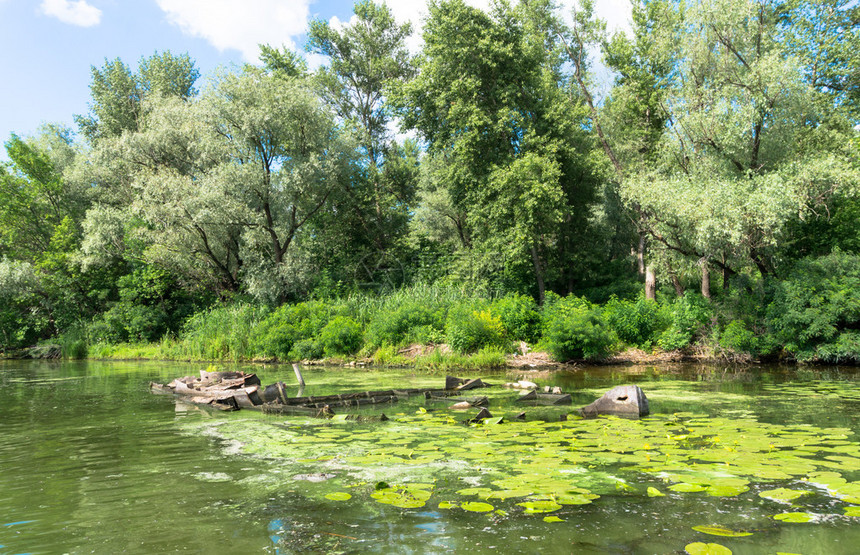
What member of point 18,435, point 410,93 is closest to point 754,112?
point 410,93

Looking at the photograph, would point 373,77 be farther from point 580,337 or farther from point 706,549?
point 706,549

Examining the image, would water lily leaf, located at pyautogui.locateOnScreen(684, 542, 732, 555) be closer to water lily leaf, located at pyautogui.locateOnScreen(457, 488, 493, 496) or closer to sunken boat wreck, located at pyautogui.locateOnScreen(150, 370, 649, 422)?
water lily leaf, located at pyautogui.locateOnScreen(457, 488, 493, 496)

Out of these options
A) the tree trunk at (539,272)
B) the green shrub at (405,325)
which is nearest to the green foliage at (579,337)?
the green shrub at (405,325)

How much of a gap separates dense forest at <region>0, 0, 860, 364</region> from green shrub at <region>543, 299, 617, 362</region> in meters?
0.09

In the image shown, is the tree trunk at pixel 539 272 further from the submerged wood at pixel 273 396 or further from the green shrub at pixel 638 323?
the submerged wood at pixel 273 396

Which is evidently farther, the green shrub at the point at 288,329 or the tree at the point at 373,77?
the tree at the point at 373,77

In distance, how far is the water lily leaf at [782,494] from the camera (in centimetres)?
392

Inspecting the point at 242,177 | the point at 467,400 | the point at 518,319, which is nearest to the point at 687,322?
the point at 518,319

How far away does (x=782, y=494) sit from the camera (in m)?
3.96

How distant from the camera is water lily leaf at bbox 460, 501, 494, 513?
152 inches

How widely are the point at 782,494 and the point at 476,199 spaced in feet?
65.8

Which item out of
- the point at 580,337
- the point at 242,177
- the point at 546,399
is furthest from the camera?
the point at 242,177

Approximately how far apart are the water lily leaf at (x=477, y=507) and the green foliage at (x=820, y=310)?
14.4 metres

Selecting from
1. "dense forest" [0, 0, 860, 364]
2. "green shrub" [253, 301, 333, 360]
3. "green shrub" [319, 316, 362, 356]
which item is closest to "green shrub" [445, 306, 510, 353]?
"dense forest" [0, 0, 860, 364]
